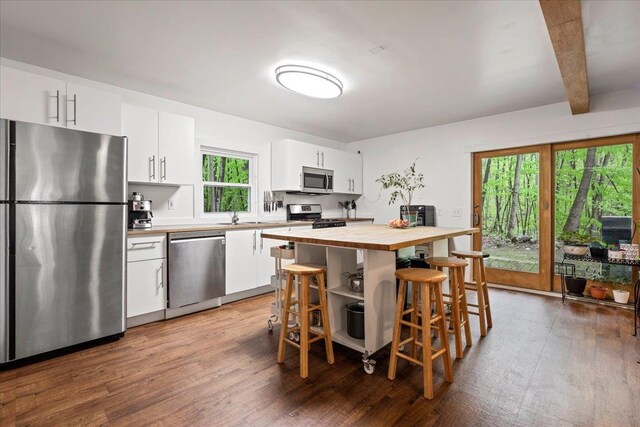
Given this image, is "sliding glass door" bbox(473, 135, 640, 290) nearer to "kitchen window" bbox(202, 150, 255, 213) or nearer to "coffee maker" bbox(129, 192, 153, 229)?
"kitchen window" bbox(202, 150, 255, 213)

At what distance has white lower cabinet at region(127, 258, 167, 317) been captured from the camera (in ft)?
9.42

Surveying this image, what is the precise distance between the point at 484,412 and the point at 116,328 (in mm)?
2761

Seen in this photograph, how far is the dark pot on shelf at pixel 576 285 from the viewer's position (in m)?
3.62

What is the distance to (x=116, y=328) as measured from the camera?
260 cm

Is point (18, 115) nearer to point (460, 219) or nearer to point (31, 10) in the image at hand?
point (31, 10)

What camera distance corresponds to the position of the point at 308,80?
2803 millimetres

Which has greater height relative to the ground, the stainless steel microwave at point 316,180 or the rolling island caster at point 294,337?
the stainless steel microwave at point 316,180

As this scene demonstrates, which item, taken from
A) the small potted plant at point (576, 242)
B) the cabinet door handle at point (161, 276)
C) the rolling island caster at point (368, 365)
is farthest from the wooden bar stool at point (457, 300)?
the cabinet door handle at point (161, 276)

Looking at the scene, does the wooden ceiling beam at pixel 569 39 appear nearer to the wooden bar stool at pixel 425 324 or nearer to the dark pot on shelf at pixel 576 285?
the wooden bar stool at pixel 425 324

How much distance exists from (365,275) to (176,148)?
256cm

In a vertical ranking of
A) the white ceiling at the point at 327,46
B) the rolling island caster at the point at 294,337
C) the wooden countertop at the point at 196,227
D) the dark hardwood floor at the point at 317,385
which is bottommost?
the dark hardwood floor at the point at 317,385

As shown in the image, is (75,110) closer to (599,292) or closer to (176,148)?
(176,148)

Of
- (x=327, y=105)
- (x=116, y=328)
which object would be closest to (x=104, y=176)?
(x=116, y=328)

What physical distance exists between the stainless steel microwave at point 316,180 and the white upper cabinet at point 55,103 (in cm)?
257
